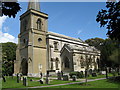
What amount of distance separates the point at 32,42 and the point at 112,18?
24378 millimetres

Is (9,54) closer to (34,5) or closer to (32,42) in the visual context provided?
(32,42)

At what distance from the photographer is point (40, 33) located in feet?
112

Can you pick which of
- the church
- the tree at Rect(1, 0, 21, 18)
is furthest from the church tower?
the tree at Rect(1, 0, 21, 18)

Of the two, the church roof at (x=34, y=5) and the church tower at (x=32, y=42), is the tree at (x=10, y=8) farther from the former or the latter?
the church roof at (x=34, y=5)

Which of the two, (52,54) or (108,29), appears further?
(52,54)

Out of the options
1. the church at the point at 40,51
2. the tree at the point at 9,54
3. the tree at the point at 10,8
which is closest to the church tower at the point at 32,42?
the church at the point at 40,51

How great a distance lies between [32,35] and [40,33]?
8.99 ft

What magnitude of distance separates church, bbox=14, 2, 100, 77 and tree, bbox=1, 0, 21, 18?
22.6m

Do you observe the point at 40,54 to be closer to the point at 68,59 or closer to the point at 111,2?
the point at 68,59

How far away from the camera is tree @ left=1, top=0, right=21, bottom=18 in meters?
8.07

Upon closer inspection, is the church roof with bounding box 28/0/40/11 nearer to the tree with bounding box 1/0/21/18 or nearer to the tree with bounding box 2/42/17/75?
the tree with bounding box 2/42/17/75

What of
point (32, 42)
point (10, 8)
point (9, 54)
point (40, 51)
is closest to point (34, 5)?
point (32, 42)

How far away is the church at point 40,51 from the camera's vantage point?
3095 centimetres

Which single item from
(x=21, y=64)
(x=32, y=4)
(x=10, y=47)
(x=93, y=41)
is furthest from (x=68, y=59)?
(x=93, y=41)
